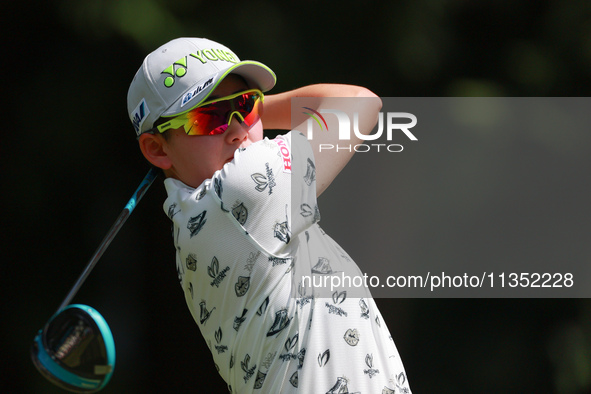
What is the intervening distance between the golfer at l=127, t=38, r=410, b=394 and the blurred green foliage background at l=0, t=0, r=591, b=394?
3.42ft

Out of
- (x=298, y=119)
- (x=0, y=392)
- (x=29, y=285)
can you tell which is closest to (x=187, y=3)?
(x=298, y=119)

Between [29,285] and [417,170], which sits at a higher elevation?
[417,170]

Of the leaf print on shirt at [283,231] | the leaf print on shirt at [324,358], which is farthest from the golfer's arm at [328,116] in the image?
the leaf print on shirt at [324,358]

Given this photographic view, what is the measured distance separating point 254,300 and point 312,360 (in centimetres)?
17

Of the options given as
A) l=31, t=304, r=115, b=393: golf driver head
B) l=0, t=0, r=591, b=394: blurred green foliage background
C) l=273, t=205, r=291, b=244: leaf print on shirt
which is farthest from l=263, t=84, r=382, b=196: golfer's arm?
l=0, t=0, r=591, b=394: blurred green foliage background

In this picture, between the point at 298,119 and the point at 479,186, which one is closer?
the point at 298,119

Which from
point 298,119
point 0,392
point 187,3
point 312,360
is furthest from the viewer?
point 0,392

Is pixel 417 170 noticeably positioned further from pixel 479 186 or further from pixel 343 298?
pixel 343 298

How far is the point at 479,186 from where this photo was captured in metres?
2.64

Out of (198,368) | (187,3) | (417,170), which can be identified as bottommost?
(198,368)

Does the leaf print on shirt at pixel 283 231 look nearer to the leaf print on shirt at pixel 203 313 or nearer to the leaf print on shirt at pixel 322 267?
→ the leaf print on shirt at pixel 322 267

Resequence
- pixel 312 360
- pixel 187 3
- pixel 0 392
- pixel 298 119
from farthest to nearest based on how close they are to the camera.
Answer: pixel 0 392 → pixel 187 3 → pixel 298 119 → pixel 312 360

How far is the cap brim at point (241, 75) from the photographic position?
1423 mm

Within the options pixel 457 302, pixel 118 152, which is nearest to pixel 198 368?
pixel 118 152
